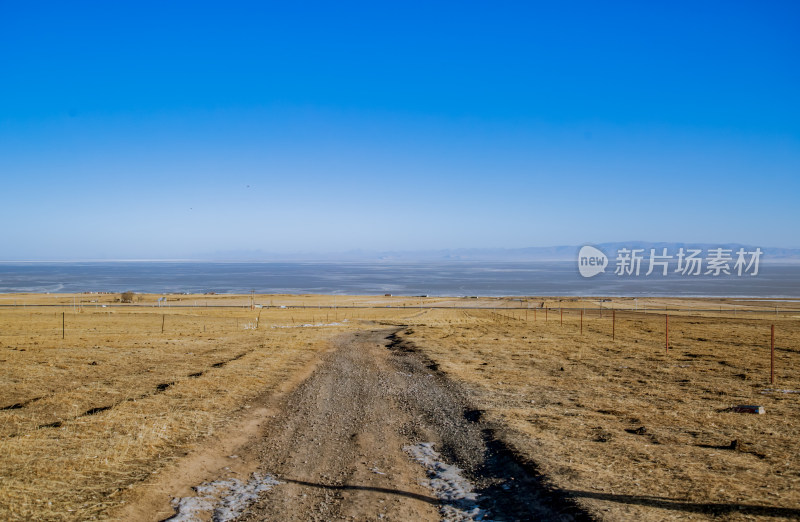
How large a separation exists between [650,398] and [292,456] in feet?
33.2

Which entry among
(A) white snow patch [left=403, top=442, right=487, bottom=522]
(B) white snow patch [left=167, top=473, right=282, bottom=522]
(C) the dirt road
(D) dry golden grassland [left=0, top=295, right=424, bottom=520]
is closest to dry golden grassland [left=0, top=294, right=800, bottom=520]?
(D) dry golden grassland [left=0, top=295, right=424, bottom=520]

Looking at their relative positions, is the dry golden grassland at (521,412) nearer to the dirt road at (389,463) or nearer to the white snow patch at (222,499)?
the dirt road at (389,463)

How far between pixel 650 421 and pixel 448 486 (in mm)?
5959

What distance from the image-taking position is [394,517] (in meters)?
6.59

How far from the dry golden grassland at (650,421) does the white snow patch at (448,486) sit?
133cm

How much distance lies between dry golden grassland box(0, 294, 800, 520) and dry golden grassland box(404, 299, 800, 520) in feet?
0.14

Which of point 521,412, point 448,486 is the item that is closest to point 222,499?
point 448,486

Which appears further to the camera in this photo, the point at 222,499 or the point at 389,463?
the point at 389,463

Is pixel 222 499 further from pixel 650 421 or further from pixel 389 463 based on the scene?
pixel 650 421

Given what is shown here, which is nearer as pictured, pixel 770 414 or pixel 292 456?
pixel 292 456

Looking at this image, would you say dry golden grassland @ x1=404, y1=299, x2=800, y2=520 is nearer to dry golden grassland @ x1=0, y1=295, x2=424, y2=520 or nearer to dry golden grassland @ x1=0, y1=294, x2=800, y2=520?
dry golden grassland @ x1=0, y1=294, x2=800, y2=520

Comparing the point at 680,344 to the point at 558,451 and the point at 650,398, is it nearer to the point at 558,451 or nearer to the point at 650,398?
the point at 650,398

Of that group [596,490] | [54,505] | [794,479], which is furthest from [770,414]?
[54,505]

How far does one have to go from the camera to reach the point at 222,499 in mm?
7129
